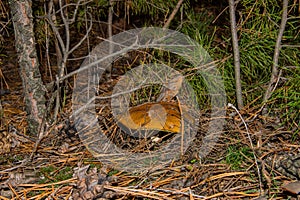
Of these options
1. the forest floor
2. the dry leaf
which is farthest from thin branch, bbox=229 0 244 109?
the dry leaf

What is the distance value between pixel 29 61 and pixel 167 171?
747 mm

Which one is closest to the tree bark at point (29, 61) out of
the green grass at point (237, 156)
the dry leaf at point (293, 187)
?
the green grass at point (237, 156)

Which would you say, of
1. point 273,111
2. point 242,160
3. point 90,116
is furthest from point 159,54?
point 242,160

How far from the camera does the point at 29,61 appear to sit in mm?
1769

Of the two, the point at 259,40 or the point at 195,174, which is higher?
the point at 259,40

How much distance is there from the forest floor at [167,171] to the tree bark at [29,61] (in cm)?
9

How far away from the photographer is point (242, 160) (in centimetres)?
146

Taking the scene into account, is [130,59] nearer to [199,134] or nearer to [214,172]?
[199,134]

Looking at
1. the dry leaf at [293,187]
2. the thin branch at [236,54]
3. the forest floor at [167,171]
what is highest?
the thin branch at [236,54]

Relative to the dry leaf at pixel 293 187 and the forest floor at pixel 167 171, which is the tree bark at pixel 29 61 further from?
the dry leaf at pixel 293 187

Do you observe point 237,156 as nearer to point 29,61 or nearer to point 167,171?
point 167,171

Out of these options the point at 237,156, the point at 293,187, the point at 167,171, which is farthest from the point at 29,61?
the point at 293,187

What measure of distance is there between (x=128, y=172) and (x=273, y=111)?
0.67 metres

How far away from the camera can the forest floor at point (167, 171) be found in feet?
4.38
